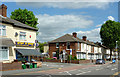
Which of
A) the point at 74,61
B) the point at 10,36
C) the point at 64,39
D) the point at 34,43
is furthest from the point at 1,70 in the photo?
the point at 64,39

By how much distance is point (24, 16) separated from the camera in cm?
5062

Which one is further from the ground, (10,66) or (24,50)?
(24,50)

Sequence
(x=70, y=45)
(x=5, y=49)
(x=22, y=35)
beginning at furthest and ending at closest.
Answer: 1. (x=70, y=45)
2. (x=22, y=35)
3. (x=5, y=49)

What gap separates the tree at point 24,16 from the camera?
5051 centimetres

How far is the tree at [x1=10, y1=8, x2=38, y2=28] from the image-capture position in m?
50.5

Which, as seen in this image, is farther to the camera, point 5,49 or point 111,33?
point 111,33

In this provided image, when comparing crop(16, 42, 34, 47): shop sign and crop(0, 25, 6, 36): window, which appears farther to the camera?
crop(16, 42, 34, 47): shop sign

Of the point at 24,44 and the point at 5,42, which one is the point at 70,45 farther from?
the point at 5,42

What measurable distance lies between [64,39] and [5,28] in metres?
31.3

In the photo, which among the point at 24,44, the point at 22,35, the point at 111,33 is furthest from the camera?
the point at 111,33

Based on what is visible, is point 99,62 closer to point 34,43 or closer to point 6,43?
point 34,43

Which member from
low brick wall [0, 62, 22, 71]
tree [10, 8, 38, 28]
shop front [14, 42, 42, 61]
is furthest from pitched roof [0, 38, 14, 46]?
tree [10, 8, 38, 28]

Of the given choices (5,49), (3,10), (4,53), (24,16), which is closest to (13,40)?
(5,49)

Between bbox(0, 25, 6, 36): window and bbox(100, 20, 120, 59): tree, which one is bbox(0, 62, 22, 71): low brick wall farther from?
bbox(100, 20, 120, 59): tree
